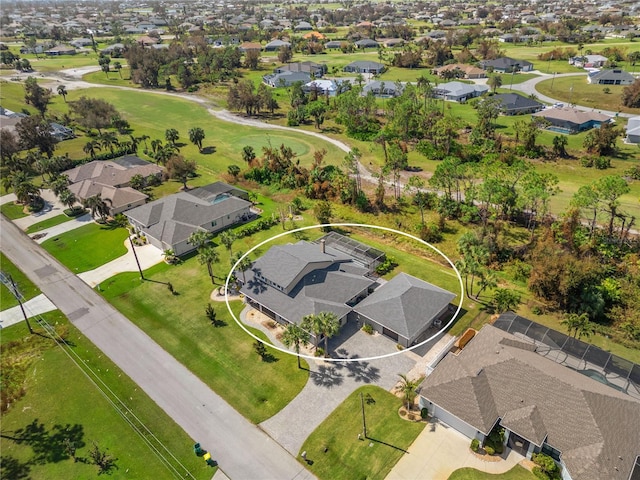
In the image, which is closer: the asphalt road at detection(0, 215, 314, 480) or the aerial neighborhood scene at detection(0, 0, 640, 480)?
the asphalt road at detection(0, 215, 314, 480)

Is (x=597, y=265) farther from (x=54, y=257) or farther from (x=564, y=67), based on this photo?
(x=564, y=67)

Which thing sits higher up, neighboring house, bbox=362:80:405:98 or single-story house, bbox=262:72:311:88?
single-story house, bbox=262:72:311:88

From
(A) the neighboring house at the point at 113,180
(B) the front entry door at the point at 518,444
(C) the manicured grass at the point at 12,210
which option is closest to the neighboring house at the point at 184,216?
(A) the neighboring house at the point at 113,180

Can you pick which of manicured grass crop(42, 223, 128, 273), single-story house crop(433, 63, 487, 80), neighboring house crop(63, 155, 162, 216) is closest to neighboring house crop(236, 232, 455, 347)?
manicured grass crop(42, 223, 128, 273)

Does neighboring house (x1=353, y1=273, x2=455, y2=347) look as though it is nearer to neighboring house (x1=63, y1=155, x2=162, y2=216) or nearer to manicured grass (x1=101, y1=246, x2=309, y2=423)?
manicured grass (x1=101, y1=246, x2=309, y2=423)

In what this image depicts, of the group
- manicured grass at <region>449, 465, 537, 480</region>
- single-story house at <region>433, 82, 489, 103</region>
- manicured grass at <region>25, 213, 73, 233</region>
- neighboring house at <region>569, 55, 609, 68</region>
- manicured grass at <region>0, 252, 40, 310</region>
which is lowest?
manicured grass at <region>449, 465, 537, 480</region>

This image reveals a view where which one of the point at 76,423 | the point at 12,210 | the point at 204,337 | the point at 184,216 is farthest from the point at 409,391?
the point at 12,210

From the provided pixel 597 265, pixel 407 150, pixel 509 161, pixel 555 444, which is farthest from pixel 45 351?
pixel 509 161

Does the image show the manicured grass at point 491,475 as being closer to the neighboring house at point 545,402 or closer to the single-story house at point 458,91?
the neighboring house at point 545,402
